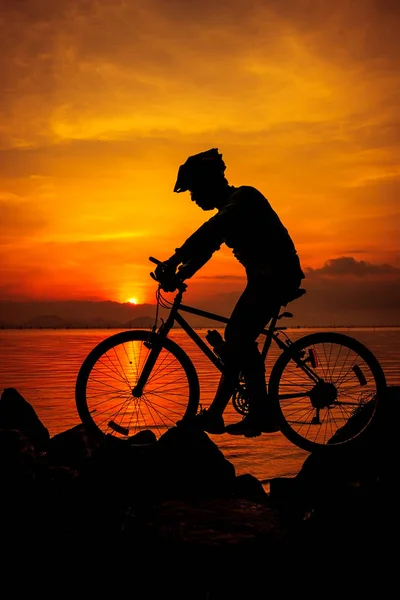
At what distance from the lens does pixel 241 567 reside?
438 cm

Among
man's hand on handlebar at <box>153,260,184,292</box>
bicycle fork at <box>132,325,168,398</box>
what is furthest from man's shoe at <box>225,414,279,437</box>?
man's hand on handlebar at <box>153,260,184,292</box>

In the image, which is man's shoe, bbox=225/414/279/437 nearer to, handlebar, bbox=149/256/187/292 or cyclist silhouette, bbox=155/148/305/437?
cyclist silhouette, bbox=155/148/305/437

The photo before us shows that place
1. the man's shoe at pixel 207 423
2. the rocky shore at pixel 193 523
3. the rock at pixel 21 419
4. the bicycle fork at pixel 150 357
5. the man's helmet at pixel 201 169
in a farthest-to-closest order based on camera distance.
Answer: the rock at pixel 21 419 → the bicycle fork at pixel 150 357 → the man's shoe at pixel 207 423 → the man's helmet at pixel 201 169 → the rocky shore at pixel 193 523

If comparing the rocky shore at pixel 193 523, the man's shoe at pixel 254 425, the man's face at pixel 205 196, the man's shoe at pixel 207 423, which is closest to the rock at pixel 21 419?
the rocky shore at pixel 193 523

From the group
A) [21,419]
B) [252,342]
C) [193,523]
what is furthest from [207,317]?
[21,419]

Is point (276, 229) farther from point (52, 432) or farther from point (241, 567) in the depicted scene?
point (52, 432)

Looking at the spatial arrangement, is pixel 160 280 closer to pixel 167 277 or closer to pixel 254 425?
pixel 167 277

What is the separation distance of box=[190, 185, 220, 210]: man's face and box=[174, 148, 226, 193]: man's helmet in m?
0.06

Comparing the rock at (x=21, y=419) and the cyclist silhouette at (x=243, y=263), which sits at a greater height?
the cyclist silhouette at (x=243, y=263)

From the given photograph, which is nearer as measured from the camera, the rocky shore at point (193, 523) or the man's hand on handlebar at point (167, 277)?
the rocky shore at point (193, 523)

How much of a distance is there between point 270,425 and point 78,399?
2146 mm

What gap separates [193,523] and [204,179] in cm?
342

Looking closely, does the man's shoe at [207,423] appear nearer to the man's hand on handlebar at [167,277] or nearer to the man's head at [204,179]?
the man's hand on handlebar at [167,277]

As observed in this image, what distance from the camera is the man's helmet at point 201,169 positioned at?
20.7ft
